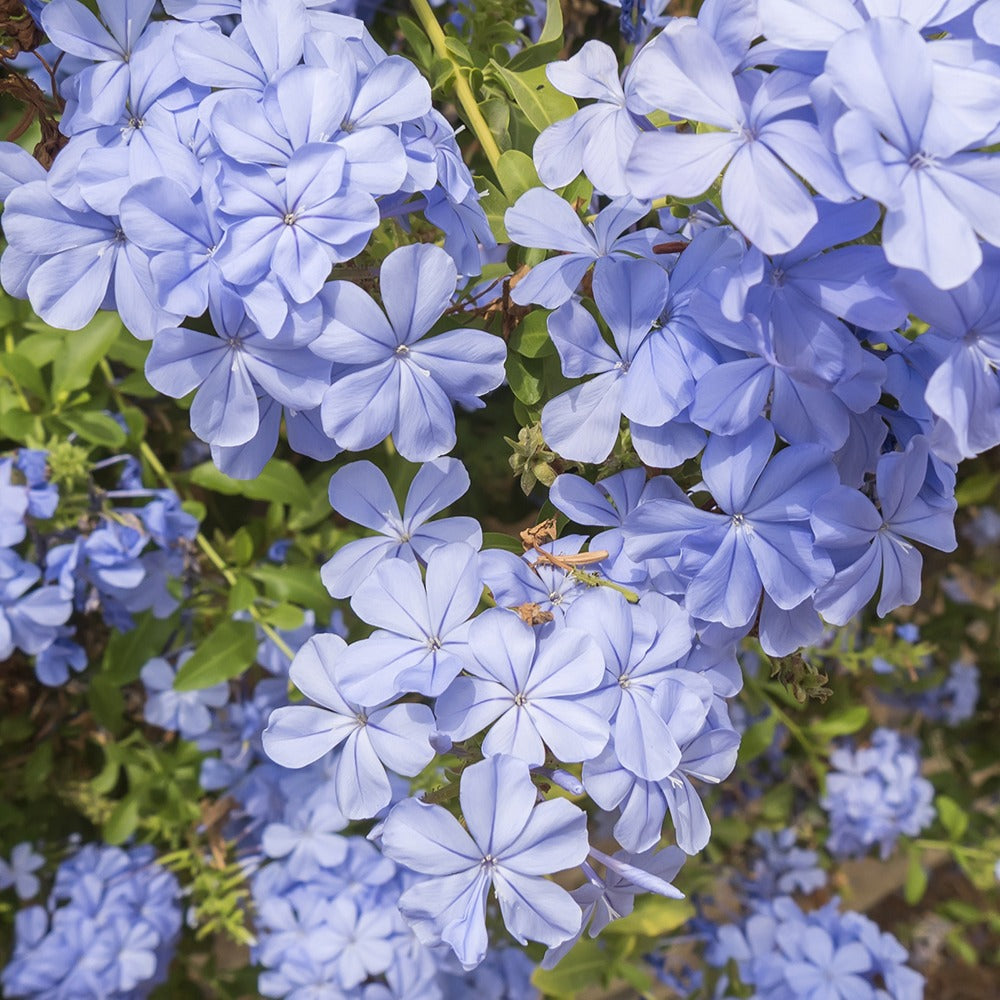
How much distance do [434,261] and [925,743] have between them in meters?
1.45

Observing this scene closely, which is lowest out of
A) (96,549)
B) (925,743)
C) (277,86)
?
(925,743)

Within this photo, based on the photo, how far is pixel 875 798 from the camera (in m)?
1.42

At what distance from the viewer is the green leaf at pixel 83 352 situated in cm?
97

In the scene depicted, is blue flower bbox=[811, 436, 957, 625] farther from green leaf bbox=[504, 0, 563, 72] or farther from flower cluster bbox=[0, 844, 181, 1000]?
flower cluster bbox=[0, 844, 181, 1000]

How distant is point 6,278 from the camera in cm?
62

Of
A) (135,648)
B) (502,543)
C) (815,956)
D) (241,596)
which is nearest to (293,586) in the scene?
(241,596)

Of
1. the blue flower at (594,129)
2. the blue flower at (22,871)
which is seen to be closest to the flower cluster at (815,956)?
the blue flower at (22,871)

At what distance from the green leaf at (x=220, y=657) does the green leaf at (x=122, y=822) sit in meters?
0.27

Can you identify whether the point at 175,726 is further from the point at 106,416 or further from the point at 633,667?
the point at 633,667

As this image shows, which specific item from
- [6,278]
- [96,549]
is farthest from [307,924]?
A: [6,278]

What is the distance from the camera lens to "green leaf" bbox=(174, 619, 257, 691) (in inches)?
38.8

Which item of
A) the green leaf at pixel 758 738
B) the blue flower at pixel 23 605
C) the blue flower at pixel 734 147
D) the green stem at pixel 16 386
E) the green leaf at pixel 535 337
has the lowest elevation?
the green leaf at pixel 758 738

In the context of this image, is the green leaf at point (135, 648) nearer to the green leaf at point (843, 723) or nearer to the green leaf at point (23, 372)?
the green leaf at point (23, 372)

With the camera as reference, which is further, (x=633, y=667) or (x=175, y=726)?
(x=175, y=726)
